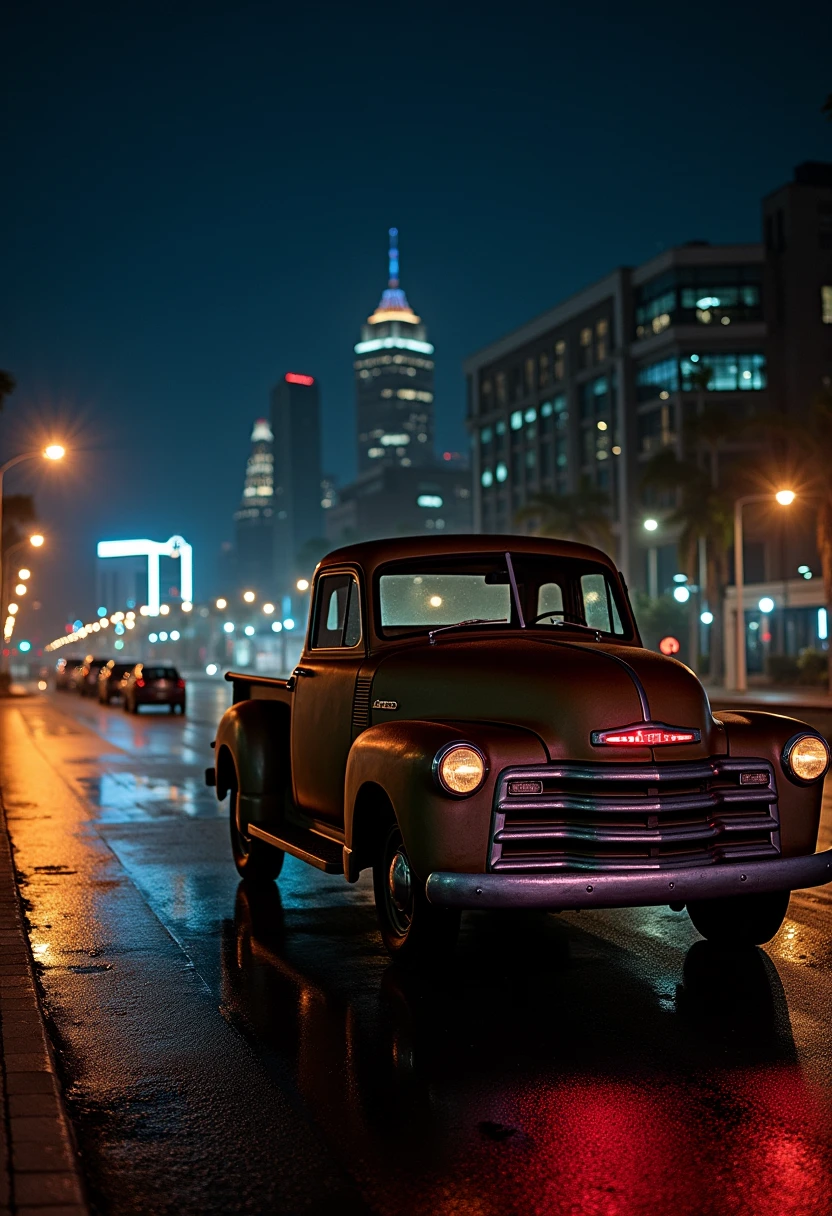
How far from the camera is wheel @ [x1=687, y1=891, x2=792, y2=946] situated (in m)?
7.29

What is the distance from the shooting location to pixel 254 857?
9.91 m

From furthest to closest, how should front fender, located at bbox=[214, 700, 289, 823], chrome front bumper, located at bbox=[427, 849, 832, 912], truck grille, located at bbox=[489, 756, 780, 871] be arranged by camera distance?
front fender, located at bbox=[214, 700, 289, 823] < truck grille, located at bbox=[489, 756, 780, 871] < chrome front bumper, located at bbox=[427, 849, 832, 912]

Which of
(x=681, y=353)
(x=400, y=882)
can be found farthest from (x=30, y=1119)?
(x=681, y=353)

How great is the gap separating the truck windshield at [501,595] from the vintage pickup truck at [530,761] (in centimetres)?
1

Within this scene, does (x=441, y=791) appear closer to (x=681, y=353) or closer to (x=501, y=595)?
Result: (x=501, y=595)

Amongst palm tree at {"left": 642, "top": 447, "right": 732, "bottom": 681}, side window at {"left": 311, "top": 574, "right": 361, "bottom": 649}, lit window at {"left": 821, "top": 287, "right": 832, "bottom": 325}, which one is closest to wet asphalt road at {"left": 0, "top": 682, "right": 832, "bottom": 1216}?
side window at {"left": 311, "top": 574, "right": 361, "bottom": 649}

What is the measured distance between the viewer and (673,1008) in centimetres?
632

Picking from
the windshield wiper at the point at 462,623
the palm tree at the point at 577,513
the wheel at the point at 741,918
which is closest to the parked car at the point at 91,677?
the palm tree at the point at 577,513

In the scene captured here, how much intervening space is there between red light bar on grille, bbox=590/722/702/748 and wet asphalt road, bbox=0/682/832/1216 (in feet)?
4.01

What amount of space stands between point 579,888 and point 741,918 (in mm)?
1812

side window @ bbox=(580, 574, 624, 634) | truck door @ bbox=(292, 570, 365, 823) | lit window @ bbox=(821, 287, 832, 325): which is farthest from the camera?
lit window @ bbox=(821, 287, 832, 325)

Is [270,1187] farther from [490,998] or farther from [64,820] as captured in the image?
[64,820]

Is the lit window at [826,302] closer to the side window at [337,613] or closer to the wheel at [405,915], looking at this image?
the side window at [337,613]

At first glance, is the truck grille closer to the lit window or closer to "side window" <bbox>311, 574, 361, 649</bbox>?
"side window" <bbox>311, 574, 361, 649</bbox>
